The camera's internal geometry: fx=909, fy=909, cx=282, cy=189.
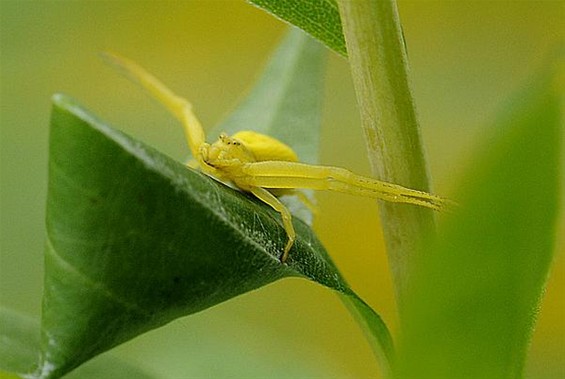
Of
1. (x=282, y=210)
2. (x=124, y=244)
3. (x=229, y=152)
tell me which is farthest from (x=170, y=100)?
(x=124, y=244)

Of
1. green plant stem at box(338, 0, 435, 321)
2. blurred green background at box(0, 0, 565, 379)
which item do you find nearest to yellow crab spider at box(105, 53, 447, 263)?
green plant stem at box(338, 0, 435, 321)

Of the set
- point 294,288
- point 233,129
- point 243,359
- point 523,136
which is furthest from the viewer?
point 294,288

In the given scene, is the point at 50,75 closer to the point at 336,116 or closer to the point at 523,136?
the point at 336,116

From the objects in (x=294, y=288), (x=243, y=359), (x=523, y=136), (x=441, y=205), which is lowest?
(x=294, y=288)

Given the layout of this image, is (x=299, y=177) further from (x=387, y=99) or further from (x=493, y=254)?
(x=493, y=254)

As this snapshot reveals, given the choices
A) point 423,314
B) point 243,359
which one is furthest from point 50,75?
point 423,314

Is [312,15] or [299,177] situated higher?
[312,15]

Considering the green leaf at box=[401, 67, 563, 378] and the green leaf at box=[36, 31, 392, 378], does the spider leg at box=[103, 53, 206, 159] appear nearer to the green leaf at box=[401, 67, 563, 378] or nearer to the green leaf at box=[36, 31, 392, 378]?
the green leaf at box=[36, 31, 392, 378]
